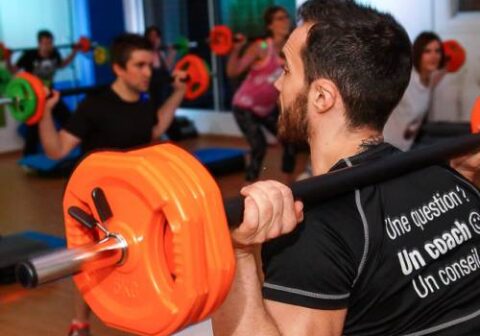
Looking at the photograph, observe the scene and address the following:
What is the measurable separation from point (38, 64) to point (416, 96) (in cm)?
378

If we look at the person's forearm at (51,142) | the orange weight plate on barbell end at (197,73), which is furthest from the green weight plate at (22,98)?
the orange weight plate on barbell end at (197,73)

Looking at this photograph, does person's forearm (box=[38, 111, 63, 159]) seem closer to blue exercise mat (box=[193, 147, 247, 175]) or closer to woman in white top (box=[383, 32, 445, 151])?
woman in white top (box=[383, 32, 445, 151])

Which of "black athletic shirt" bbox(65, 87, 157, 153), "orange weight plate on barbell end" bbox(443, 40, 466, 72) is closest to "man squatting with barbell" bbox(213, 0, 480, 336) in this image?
"black athletic shirt" bbox(65, 87, 157, 153)

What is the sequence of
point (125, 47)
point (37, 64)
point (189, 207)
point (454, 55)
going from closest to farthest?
point (189, 207)
point (125, 47)
point (454, 55)
point (37, 64)

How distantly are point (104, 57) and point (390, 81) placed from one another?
5.62m

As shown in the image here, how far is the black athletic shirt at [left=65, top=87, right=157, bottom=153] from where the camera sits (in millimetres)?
2766

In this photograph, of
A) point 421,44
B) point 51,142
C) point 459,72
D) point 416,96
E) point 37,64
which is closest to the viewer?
point 51,142

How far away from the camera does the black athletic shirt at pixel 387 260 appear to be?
0.93m

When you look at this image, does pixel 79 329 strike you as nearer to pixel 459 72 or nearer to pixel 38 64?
pixel 459 72

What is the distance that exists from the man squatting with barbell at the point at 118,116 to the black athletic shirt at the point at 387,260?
1857 mm

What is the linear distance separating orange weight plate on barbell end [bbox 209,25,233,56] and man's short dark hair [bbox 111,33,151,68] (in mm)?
2212

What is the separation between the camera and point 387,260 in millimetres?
970

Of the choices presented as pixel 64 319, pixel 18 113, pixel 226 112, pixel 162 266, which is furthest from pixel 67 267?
pixel 226 112

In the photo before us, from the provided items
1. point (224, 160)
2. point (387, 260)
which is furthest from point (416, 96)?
point (387, 260)
